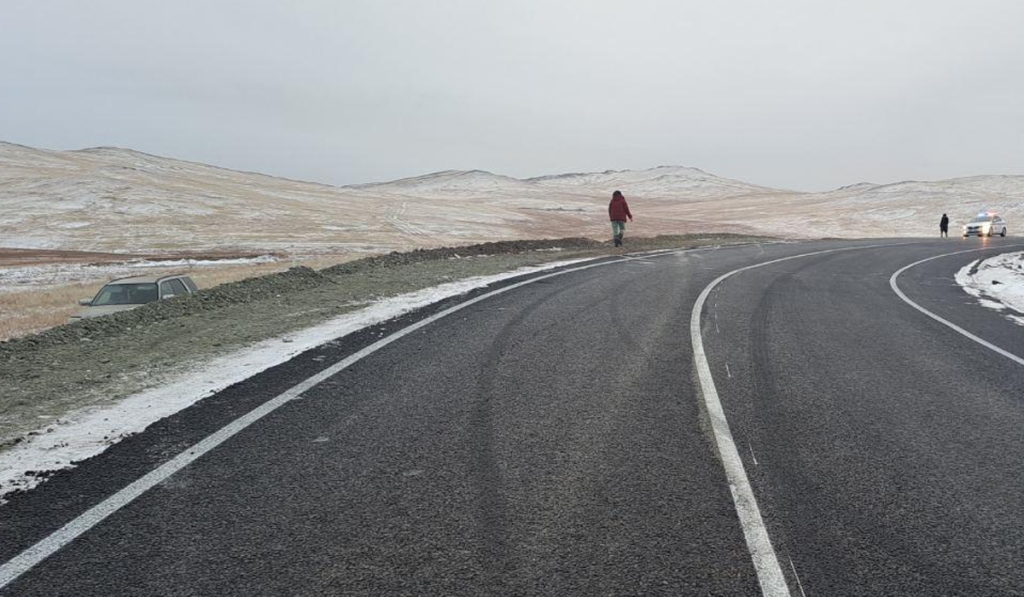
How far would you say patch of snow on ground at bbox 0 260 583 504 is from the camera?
3.69 metres

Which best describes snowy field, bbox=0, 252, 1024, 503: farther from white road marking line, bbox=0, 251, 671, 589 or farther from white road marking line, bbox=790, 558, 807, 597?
white road marking line, bbox=790, 558, 807, 597

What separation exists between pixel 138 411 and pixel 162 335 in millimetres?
3044

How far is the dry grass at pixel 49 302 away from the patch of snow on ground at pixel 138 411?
7.64m

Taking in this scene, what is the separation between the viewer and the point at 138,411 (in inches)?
181

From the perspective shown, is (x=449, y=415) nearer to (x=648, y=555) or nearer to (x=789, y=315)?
(x=648, y=555)

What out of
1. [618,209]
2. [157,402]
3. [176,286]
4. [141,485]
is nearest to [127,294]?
[176,286]

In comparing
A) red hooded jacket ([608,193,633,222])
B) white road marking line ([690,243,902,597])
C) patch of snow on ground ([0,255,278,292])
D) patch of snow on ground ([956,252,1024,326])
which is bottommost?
patch of snow on ground ([0,255,278,292])

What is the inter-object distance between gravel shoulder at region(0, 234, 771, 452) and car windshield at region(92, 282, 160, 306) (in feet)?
7.50

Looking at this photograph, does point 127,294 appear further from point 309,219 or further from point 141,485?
point 309,219

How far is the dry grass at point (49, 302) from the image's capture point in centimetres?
1419

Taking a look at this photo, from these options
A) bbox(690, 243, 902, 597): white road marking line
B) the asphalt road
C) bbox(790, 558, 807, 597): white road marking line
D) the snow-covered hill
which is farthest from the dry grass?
bbox(790, 558, 807, 597): white road marking line

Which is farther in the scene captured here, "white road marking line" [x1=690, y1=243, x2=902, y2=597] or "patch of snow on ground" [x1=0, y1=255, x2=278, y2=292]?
"patch of snow on ground" [x1=0, y1=255, x2=278, y2=292]

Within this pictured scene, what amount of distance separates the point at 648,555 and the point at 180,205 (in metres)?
69.7

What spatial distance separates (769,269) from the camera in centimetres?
1625
